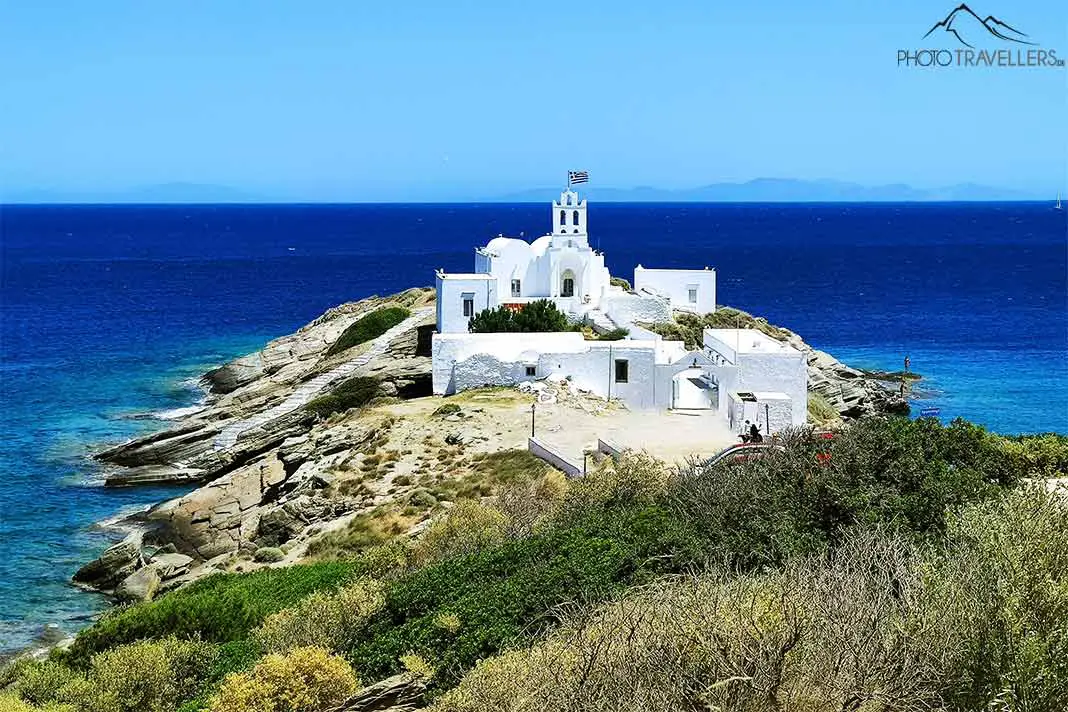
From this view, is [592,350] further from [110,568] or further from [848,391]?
[848,391]

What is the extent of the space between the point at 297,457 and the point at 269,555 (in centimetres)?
862

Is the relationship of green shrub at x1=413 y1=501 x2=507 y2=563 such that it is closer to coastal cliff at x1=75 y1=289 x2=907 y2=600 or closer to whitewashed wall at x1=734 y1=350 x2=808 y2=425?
coastal cliff at x1=75 y1=289 x2=907 y2=600

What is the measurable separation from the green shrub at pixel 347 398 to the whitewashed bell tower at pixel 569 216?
37.7 ft

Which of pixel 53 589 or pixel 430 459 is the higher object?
pixel 430 459

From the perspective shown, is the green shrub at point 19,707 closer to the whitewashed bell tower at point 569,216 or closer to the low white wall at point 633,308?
the low white wall at point 633,308

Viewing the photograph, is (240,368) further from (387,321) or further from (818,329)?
(818,329)

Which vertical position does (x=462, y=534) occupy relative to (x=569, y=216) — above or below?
below

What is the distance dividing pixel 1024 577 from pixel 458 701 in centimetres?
581

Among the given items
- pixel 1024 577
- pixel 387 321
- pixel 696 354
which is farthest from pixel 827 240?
pixel 1024 577

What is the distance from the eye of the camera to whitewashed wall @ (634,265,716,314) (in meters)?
52.7

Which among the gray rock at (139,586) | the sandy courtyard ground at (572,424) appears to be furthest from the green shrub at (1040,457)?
the gray rock at (139,586)

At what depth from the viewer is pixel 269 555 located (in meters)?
27.3

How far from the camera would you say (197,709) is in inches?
597

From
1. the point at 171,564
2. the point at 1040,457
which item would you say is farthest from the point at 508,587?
the point at 171,564
